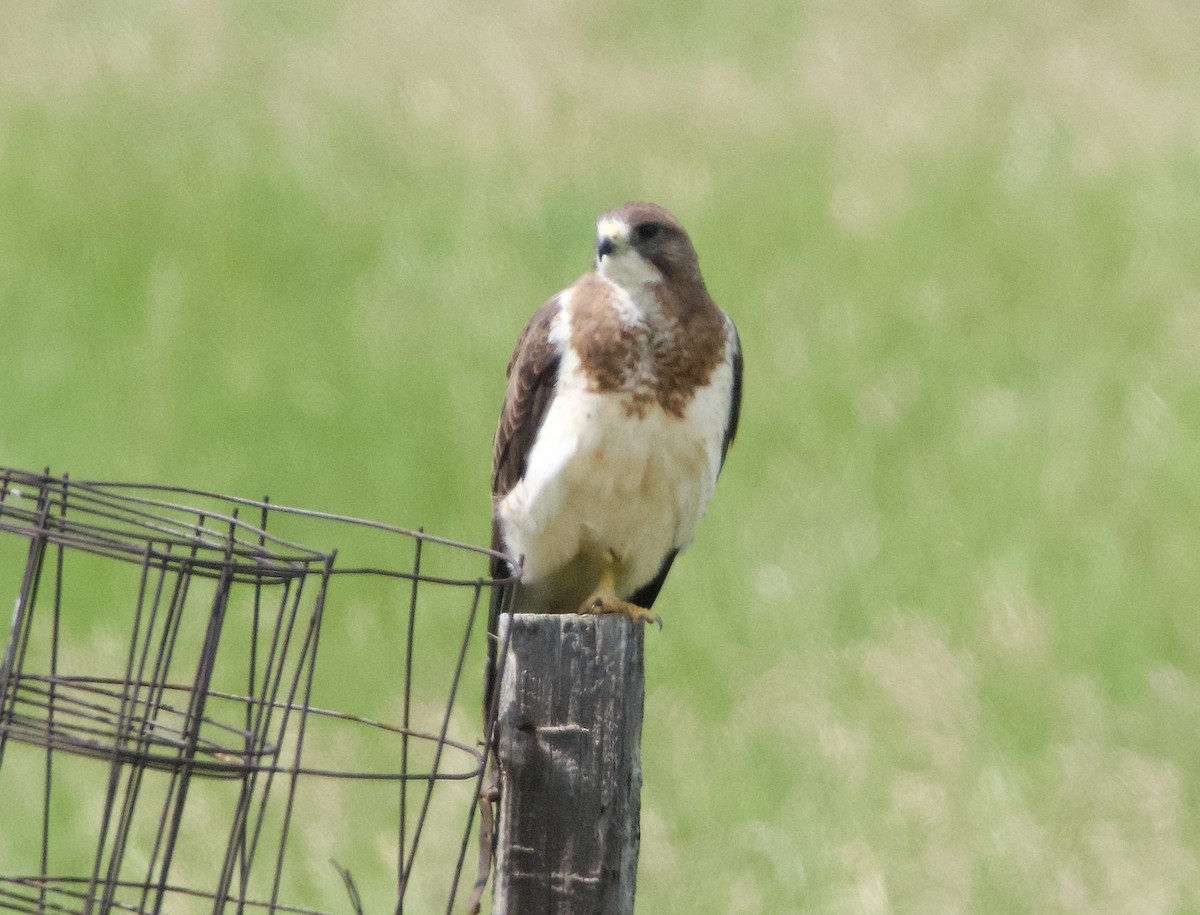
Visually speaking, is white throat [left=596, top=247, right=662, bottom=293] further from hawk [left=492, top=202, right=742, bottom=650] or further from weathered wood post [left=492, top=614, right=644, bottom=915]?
weathered wood post [left=492, top=614, right=644, bottom=915]

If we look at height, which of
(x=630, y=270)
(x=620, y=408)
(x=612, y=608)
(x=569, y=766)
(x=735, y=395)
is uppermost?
(x=630, y=270)

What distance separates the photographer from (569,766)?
10.5ft

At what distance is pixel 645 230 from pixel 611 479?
578 mm

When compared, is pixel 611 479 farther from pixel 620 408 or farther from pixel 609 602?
pixel 609 602

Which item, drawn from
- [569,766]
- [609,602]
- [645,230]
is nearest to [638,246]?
[645,230]

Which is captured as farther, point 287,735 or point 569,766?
point 287,735

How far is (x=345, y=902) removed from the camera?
5.86m

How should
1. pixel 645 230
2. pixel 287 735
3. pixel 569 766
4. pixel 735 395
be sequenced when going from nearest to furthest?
pixel 569 766
pixel 645 230
pixel 735 395
pixel 287 735

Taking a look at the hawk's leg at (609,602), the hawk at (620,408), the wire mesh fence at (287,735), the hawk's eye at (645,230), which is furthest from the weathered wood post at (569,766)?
the wire mesh fence at (287,735)

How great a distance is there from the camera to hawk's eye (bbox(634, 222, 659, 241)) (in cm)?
445

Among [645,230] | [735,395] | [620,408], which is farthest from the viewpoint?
[735,395]

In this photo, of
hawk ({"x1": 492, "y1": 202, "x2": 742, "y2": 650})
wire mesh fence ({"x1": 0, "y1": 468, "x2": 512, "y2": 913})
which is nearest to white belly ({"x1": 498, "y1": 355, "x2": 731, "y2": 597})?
hawk ({"x1": 492, "y1": 202, "x2": 742, "y2": 650})

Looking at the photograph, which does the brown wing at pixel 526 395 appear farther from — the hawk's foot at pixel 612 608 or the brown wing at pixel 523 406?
the hawk's foot at pixel 612 608

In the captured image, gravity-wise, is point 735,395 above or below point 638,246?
below
